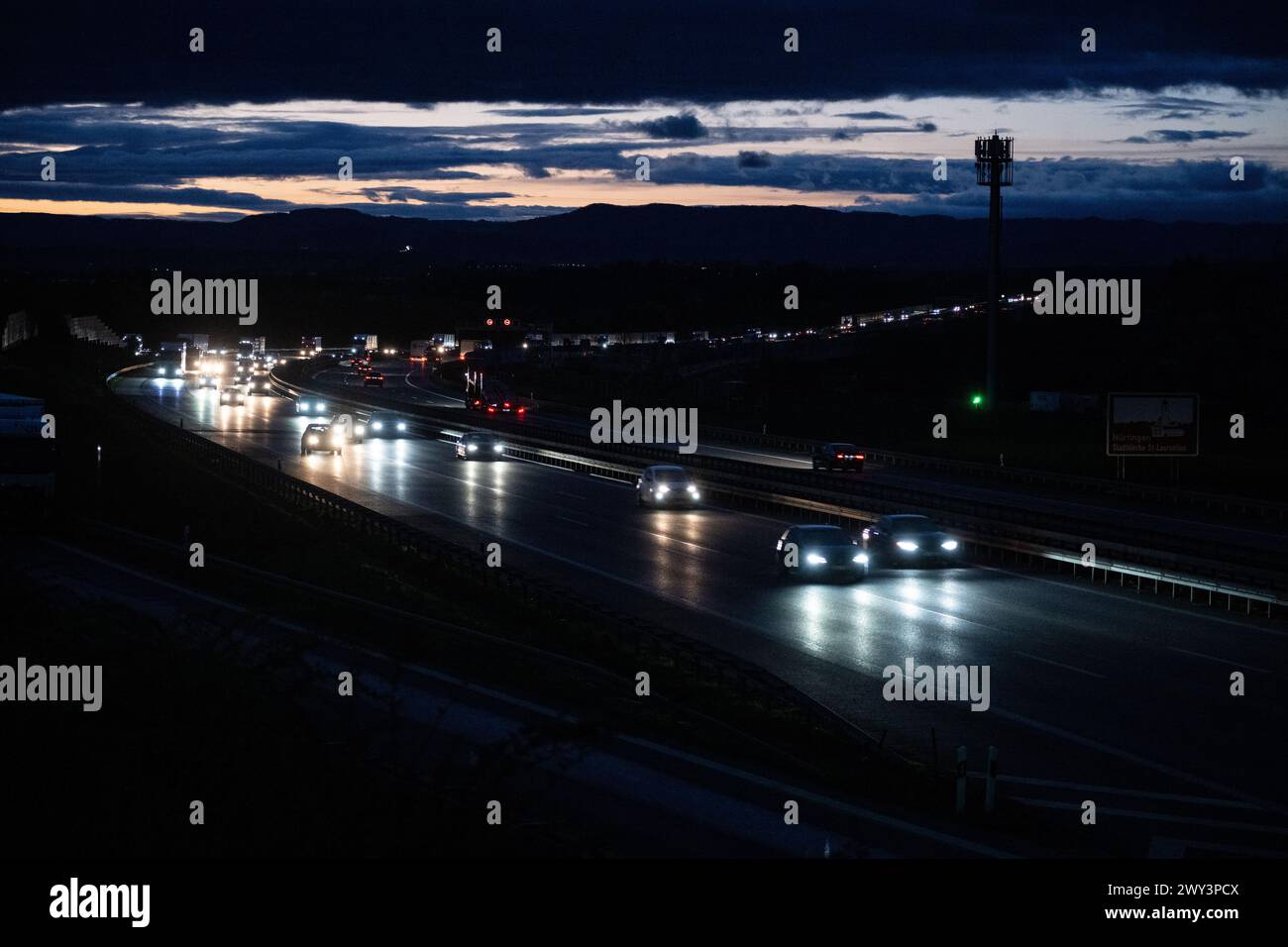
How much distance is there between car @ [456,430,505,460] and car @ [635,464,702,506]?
48.3 ft

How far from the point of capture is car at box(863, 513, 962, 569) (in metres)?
34.5

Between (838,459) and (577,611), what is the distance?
34275mm

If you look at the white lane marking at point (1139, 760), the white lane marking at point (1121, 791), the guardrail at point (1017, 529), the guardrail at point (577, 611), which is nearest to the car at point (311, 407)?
the guardrail at point (1017, 529)

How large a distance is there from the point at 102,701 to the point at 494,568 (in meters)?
14.7

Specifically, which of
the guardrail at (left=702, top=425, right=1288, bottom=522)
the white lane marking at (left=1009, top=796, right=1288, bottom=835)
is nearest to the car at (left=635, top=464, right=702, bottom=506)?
the guardrail at (left=702, top=425, right=1288, bottom=522)

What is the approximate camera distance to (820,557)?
32250mm

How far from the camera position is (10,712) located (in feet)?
44.5

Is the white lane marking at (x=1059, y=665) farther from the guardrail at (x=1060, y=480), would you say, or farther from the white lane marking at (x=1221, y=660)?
the guardrail at (x=1060, y=480)

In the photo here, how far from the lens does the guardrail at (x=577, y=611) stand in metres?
18.4

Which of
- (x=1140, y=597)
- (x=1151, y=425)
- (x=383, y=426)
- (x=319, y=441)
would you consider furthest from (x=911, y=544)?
(x=383, y=426)

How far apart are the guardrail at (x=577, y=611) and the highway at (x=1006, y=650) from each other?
31.6 inches

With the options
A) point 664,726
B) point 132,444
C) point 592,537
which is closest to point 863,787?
point 664,726

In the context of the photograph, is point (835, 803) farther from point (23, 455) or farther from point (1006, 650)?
point (23, 455)
